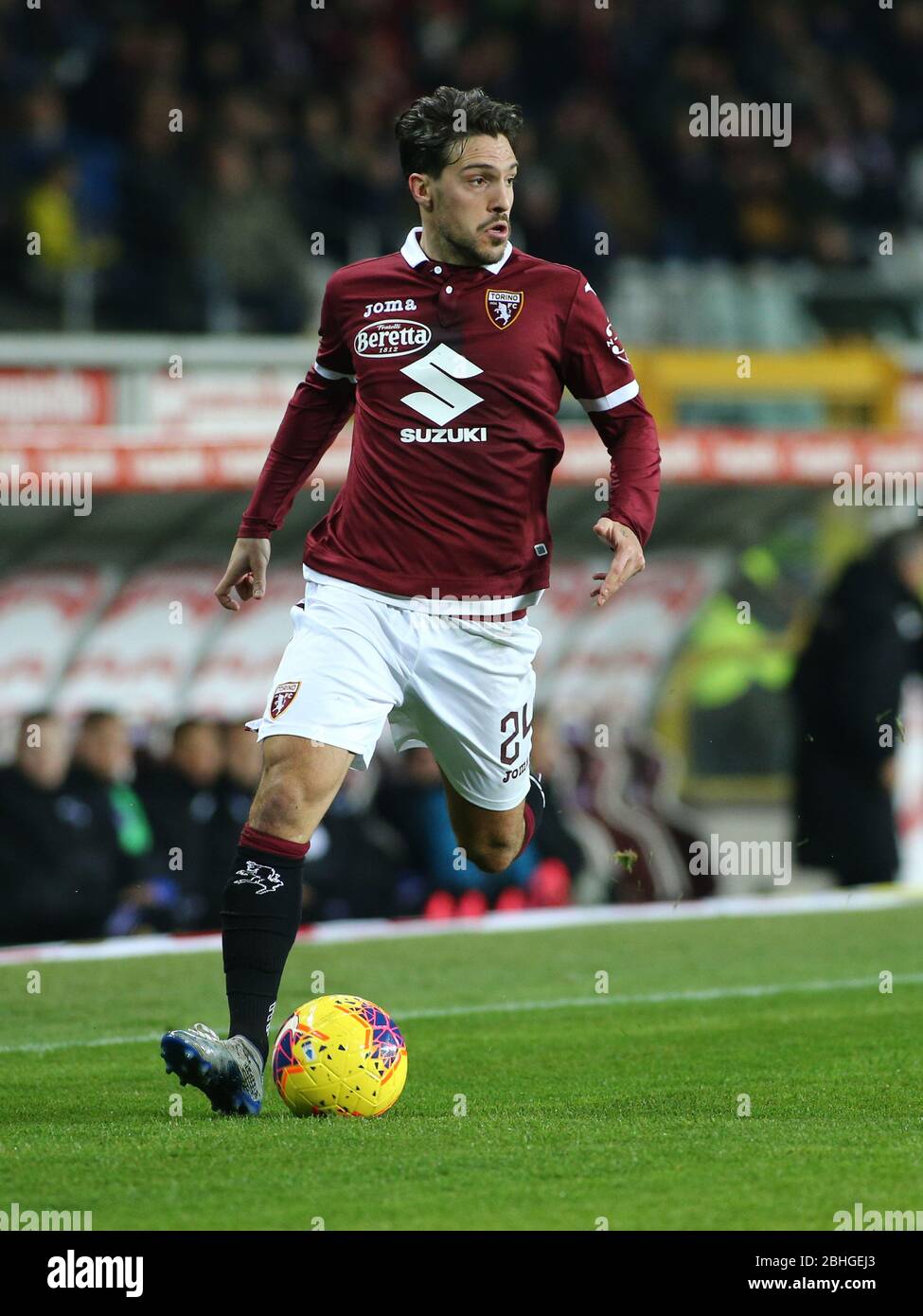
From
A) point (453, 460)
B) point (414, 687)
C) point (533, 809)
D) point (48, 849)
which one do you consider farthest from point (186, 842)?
point (453, 460)

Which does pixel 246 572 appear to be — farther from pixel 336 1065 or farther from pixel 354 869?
pixel 354 869

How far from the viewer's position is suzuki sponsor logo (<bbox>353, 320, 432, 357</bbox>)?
6.18 metres

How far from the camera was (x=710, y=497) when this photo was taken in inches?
582

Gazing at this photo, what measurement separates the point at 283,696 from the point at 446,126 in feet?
5.19

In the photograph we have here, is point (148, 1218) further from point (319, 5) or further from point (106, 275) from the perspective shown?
point (319, 5)

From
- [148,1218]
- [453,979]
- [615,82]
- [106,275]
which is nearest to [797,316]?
[615,82]

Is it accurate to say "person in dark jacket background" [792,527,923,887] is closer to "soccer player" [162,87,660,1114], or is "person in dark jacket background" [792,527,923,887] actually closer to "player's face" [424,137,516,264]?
"soccer player" [162,87,660,1114]

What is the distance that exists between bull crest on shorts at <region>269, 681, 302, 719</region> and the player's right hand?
54 centimetres

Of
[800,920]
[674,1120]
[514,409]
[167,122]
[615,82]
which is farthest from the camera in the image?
[615,82]

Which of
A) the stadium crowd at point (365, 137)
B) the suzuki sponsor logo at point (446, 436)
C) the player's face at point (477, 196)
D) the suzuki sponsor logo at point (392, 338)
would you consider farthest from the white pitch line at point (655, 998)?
the stadium crowd at point (365, 137)

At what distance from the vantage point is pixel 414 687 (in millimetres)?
6211

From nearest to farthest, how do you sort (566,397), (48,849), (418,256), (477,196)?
(477,196), (418,256), (48,849), (566,397)

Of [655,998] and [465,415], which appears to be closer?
[465,415]
